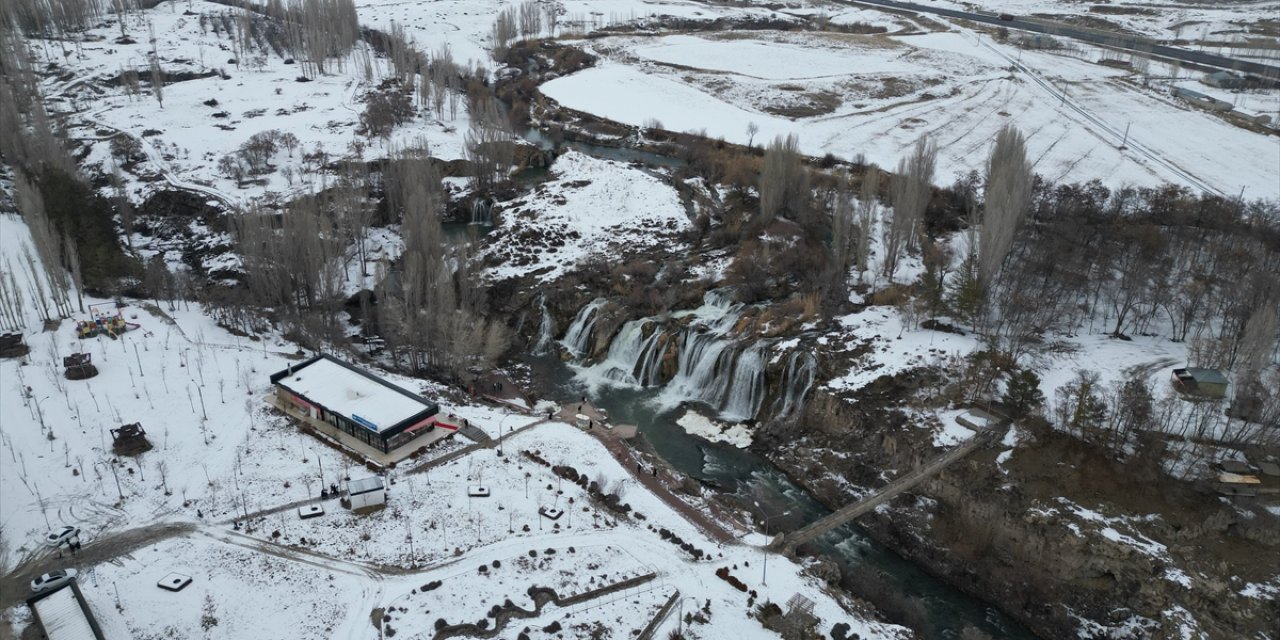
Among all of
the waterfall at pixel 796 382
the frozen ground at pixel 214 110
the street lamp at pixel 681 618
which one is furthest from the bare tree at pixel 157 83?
the street lamp at pixel 681 618

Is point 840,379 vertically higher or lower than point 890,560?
higher

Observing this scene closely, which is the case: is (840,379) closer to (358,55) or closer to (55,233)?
(55,233)

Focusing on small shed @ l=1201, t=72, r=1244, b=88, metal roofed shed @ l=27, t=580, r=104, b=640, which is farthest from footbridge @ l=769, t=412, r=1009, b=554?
small shed @ l=1201, t=72, r=1244, b=88

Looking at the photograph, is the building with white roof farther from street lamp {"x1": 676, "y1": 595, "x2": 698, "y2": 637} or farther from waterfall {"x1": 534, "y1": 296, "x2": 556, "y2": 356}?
street lamp {"x1": 676, "y1": 595, "x2": 698, "y2": 637}

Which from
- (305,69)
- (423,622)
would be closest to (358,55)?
(305,69)

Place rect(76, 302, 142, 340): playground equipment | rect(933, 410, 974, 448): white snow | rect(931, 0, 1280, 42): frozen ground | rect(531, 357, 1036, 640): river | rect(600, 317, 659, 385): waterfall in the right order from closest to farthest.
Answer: rect(531, 357, 1036, 640): river, rect(933, 410, 974, 448): white snow, rect(76, 302, 142, 340): playground equipment, rect(600, 317, 659, 385): waterfall, rect(931, 0, 1280, 42): frozen ground

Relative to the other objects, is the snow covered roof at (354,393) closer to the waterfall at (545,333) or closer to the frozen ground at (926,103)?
the waterfall at (545,333)

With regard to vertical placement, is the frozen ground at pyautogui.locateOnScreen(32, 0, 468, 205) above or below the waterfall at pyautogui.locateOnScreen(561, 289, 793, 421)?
above
